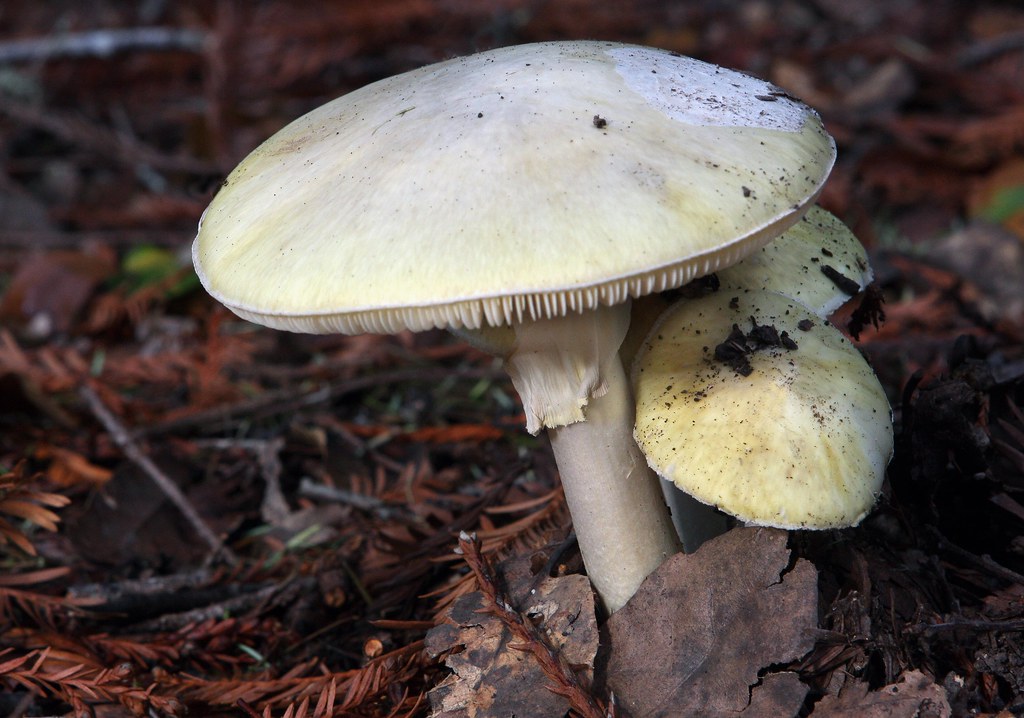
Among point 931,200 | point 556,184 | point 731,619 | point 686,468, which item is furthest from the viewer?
point 931,200

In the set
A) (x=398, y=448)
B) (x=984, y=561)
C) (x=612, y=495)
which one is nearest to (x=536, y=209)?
(x=612, y=495)

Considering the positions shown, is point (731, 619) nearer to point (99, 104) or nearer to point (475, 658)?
point (475, 658)


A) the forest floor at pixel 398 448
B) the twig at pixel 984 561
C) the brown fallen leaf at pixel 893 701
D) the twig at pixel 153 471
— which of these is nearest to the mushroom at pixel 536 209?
the forest floor at pixel 398 448

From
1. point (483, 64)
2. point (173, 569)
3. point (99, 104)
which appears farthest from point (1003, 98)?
point (99, 104)

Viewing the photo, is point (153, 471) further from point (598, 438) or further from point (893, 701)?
point (893, 701)

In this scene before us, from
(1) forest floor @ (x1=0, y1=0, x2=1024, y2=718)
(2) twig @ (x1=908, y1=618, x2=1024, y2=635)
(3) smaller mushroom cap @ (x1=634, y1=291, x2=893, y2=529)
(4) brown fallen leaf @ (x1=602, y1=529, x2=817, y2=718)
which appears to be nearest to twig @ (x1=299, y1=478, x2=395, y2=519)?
(1) forest floor @ (x1=0, y1=0, x2=1024, y2=718)
